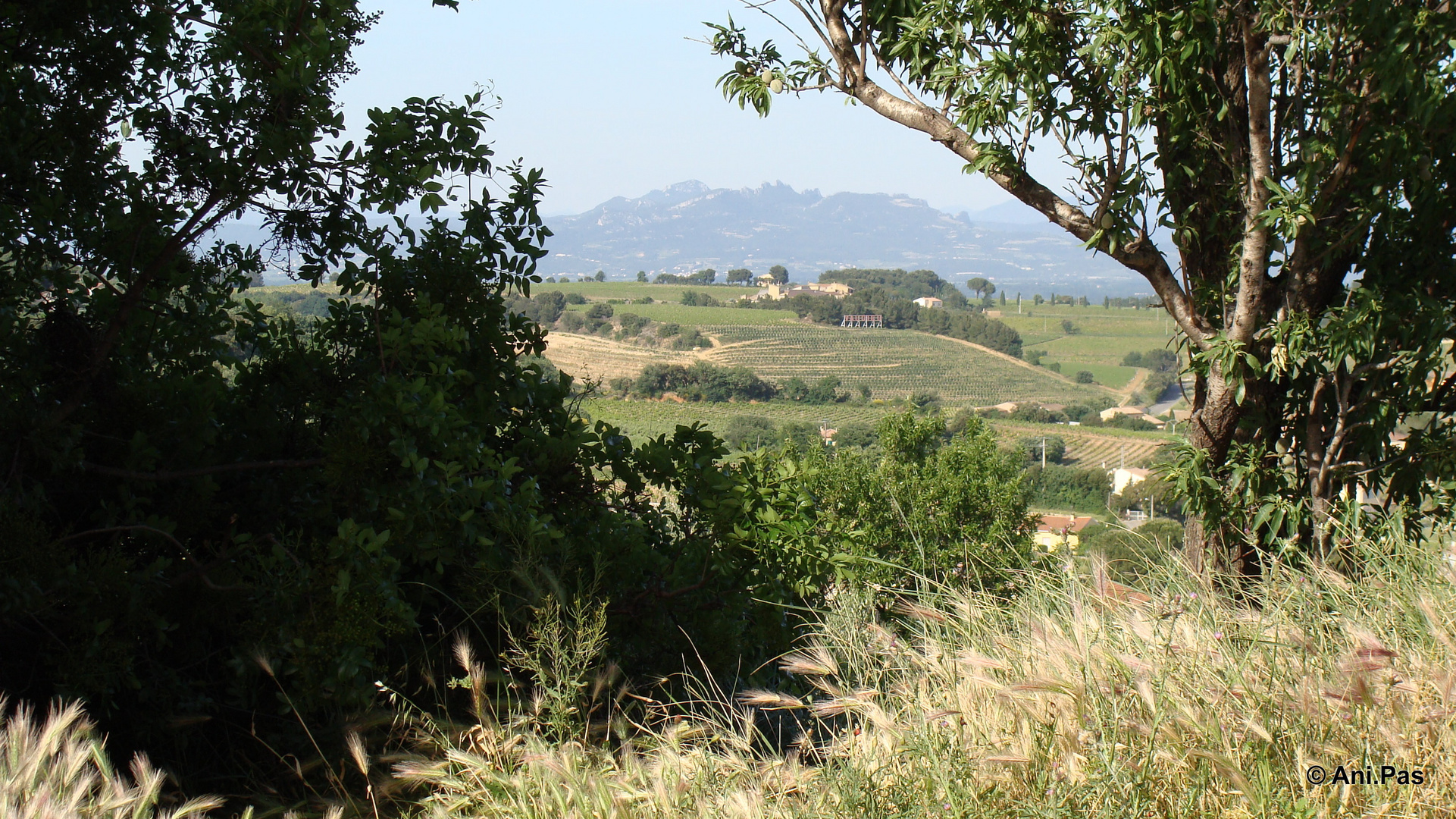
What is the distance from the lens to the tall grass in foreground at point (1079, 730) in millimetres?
1720

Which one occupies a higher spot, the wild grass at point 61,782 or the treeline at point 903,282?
the treeline at point 903,282

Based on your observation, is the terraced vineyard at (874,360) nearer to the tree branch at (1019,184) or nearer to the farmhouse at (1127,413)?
the farmhouse at (1127,413)

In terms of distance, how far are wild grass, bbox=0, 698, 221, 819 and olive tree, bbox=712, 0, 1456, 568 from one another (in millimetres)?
3395

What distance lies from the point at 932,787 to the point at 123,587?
1931mm

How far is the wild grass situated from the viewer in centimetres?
153

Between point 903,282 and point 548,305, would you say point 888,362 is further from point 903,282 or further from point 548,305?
point 903,282

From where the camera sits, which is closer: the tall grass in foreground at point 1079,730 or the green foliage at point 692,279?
the tall grass in foreground at point 1079,730

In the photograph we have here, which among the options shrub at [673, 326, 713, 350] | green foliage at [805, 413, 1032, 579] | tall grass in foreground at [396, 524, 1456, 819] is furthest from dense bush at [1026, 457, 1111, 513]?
tall grass in foreground at [396, 524, 1456, 819]

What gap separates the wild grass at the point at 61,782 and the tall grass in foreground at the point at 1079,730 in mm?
→ 568

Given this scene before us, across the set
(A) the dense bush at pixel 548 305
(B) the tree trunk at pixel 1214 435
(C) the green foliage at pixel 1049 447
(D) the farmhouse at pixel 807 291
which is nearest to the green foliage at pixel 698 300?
(D) the farmhouse at pixel 807 291

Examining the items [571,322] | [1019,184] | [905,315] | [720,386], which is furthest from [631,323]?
[1019,184]

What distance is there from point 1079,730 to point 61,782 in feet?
6.18

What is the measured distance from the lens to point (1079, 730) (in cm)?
189

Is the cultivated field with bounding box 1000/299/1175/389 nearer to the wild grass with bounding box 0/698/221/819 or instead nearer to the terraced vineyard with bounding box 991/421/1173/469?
the terraced vineyard with bounding box 991/421/1173/469
